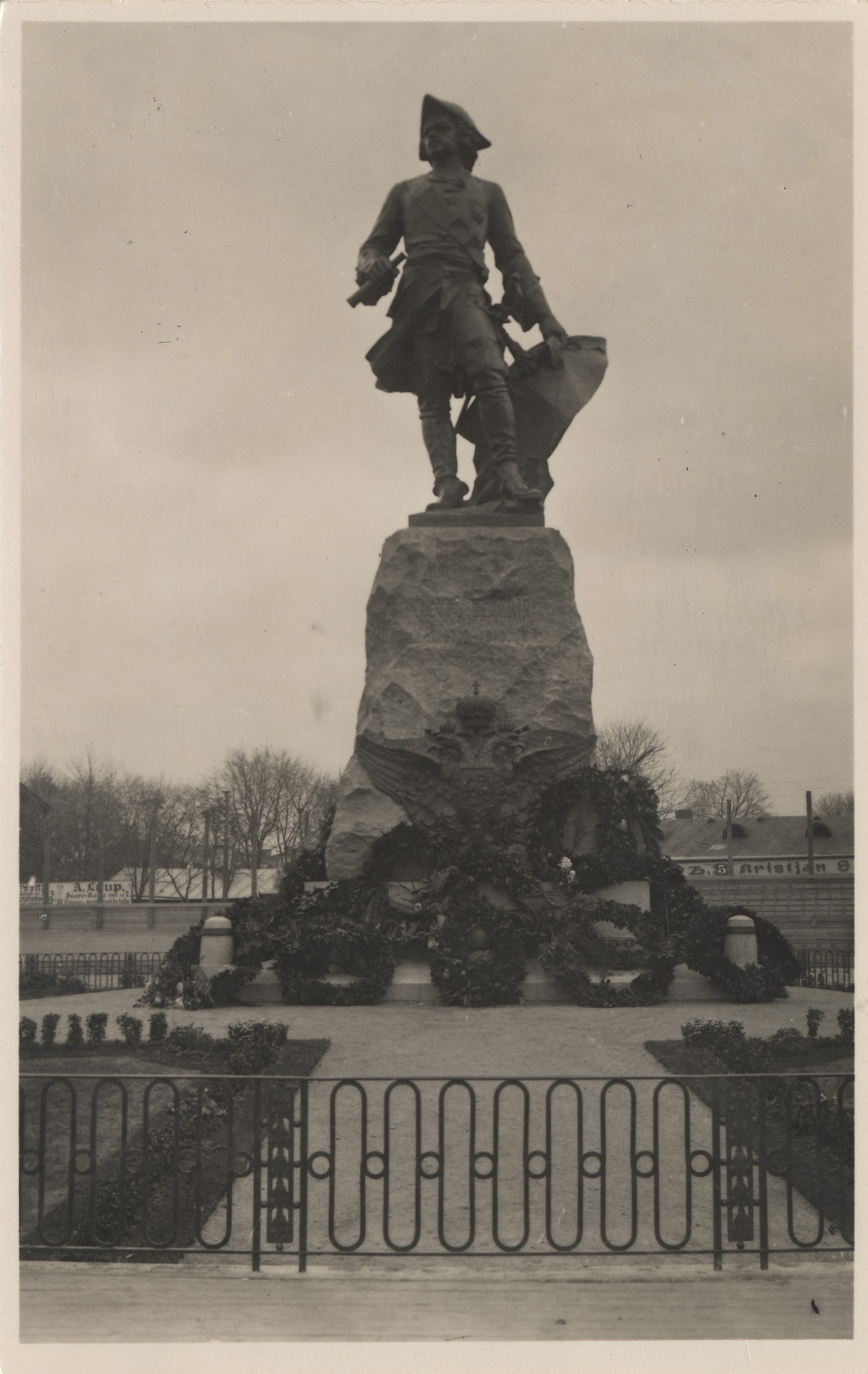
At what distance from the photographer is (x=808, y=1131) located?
712cm

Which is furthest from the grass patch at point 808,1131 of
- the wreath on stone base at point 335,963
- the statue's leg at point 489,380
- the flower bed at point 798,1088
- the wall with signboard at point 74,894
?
the wall with signboard at point 74,894

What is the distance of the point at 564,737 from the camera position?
41.6 ft

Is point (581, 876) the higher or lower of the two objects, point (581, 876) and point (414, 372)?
the lower

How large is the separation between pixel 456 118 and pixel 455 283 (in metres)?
1.49

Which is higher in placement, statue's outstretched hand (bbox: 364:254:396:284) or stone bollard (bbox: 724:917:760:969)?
statue's outstretched hand (bbox: 364:254:396:284)

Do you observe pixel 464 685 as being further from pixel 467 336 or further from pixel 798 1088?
pixel 798 1088

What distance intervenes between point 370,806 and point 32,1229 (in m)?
7.12

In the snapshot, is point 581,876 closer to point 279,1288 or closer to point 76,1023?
point 76,1023

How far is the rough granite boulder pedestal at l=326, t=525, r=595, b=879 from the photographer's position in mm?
12438

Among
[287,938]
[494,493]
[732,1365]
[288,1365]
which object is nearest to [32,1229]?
[288,1365]

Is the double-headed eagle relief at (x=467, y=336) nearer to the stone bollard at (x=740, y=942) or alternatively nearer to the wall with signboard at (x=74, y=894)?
the stone bollard at (x=740, y=942)

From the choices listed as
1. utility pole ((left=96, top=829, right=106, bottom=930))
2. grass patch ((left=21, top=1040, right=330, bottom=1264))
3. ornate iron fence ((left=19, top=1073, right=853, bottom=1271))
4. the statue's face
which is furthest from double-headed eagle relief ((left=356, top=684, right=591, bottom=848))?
utility pole ((left=96, top=829, right=106, bottom=930))

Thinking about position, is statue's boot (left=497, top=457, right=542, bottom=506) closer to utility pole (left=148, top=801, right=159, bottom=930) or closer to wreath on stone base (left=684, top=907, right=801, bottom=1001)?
wreath on stone base (left=684, top=907, right=801, bottom=1001)

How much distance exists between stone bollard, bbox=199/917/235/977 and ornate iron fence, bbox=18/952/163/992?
137 inches
